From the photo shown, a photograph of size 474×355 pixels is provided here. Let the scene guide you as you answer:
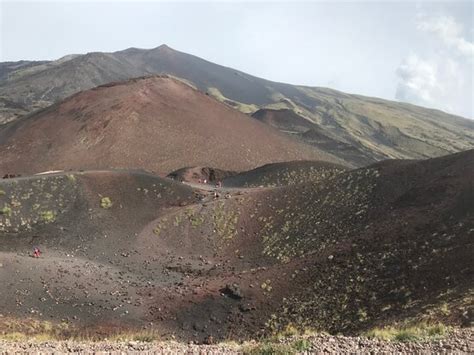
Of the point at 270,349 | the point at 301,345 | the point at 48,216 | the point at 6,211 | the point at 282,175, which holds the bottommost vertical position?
the point at 6,211

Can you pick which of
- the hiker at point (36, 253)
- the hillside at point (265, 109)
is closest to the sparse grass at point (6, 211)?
the hiker at point (36, 253)

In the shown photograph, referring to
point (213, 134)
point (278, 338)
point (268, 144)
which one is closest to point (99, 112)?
point (213, 134)

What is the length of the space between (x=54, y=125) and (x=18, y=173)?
1374 cm

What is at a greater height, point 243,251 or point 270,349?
point 270,349

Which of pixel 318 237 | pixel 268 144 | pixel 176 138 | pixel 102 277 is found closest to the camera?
pixel 102 277

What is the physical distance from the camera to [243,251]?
104ft

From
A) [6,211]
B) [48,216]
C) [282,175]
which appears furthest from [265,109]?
[6,211]

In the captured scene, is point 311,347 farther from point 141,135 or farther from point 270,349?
point 141,135

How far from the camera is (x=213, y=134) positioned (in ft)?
236

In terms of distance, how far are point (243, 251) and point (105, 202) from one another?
11.1m

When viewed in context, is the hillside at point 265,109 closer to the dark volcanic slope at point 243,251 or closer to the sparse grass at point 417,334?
the dark volcanic slope at point 243,251

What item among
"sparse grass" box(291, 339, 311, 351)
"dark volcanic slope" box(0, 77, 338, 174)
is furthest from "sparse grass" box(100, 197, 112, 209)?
"sparse grass" box(291, 339, 311, 351)

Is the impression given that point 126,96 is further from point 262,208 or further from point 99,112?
point 262,208

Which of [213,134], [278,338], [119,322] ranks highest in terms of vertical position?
[213,134]
